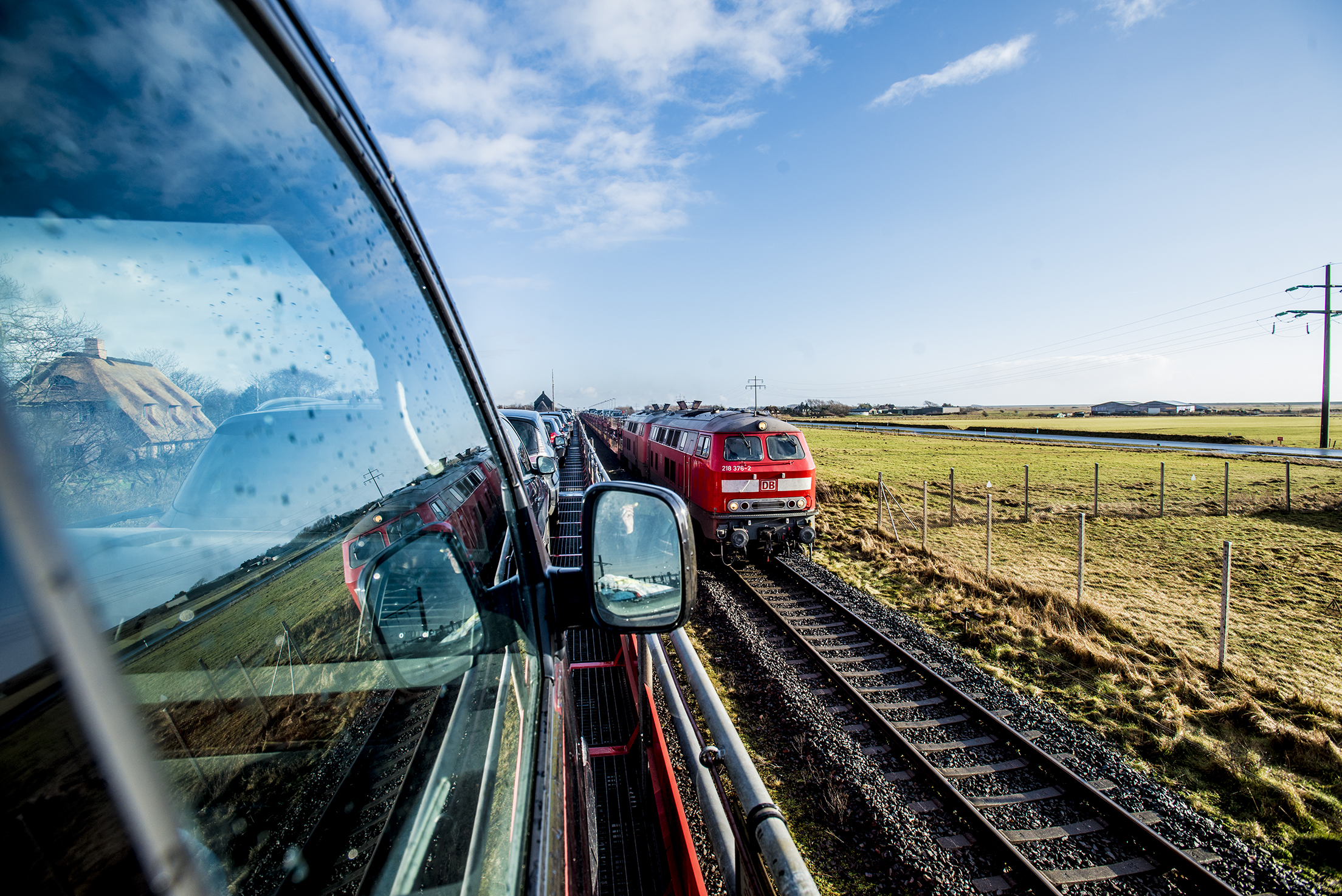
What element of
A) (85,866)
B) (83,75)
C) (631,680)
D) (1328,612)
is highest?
(83,75)

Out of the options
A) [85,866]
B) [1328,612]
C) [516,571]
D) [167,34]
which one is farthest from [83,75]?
[1328,612]

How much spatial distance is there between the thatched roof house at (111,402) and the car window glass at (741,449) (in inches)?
435

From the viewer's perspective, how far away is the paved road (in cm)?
3388

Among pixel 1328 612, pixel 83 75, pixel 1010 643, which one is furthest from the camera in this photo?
pixel 1328 612

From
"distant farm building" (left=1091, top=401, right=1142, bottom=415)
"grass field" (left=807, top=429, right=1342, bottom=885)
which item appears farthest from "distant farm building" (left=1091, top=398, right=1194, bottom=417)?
"grass field" (left=807, top=429, right=1342, bottom=885)

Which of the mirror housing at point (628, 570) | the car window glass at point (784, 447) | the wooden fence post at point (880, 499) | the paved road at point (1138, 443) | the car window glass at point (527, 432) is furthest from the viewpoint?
the paved road at point (1138, 443)

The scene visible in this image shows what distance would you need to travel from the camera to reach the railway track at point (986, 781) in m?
4.62

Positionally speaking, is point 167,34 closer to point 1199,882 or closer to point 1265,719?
point 1199,882

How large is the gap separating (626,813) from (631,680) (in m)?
1.26

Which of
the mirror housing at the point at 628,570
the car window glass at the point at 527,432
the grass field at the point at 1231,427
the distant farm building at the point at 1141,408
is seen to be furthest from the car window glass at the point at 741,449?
the distant farm building at the point at 1141,408

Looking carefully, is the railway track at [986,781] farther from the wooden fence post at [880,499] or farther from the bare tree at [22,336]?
the wooden fence post at [880,499]

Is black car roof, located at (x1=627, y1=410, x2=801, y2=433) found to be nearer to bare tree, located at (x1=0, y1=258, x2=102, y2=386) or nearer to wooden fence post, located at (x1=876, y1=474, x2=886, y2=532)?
wooden fence post, located at (x1=876, y1=474, x2=886, y2=532)

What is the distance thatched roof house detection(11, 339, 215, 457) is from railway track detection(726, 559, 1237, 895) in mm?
5826

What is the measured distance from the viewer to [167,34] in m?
0.74
